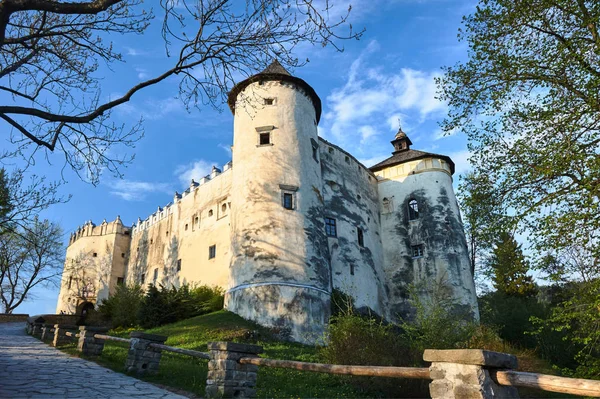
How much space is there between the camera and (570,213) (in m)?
10.1

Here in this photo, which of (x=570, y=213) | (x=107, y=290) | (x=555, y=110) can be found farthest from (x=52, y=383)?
(x=107, y=290)

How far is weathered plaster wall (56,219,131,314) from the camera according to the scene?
38.0 metres

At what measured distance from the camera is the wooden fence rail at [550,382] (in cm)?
368

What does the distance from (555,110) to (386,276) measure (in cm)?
1944

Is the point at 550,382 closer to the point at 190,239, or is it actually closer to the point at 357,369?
the point at 357,369

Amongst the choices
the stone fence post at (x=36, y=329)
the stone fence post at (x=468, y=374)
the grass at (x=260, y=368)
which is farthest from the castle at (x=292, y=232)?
the stone fence post at (x=468, y=374)

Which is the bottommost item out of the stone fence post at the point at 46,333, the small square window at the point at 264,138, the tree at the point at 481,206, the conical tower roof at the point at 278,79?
the stone fence post at the point at 46,333

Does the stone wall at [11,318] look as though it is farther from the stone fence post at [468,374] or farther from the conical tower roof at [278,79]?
the stone fence post at [468,374]

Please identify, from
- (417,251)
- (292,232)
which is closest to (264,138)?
(292,232)

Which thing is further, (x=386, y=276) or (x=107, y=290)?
(x=107, y=290)

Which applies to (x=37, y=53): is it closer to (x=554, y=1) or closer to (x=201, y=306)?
(x=554, y=1)

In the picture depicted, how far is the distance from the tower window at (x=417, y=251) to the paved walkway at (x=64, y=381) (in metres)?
21.9

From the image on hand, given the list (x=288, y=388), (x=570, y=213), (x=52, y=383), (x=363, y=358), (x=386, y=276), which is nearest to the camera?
(x=52, y=383)

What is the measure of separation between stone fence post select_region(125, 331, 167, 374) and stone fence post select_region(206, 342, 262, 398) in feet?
8.10
